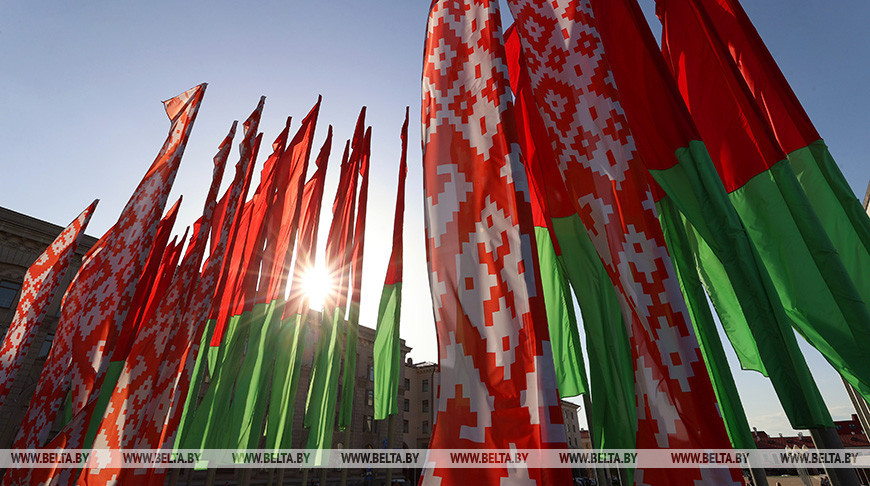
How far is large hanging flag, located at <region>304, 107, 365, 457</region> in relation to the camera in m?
9.72

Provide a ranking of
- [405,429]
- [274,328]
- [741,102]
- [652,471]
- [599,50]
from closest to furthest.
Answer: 1. [652,471]
2. [741,102]
3. [599,50]
4. [274,328]
5. [405,429]

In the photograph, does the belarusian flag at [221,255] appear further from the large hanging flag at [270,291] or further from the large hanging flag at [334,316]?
the large hanging flag at [334,316]

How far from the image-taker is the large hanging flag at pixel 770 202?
4184 millimetres

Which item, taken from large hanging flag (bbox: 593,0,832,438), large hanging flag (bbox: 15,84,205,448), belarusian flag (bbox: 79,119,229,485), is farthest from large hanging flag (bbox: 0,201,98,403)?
large hanging flag (bbox: 593,0,832,438)

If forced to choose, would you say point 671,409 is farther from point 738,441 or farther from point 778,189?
point 778,189

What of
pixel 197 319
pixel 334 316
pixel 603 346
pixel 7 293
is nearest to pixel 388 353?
pixel 334 316

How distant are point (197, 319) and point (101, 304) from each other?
1985 mm

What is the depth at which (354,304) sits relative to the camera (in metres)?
10.5

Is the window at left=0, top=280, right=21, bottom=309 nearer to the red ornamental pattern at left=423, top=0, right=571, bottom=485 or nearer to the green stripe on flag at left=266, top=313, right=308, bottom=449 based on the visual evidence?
the green stripe on flag at left=266, top=313, right=308, bottom=449

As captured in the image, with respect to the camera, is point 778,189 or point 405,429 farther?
point 405,429

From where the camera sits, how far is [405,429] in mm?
50781

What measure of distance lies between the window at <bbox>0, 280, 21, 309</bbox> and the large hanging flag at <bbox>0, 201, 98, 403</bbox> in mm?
18785

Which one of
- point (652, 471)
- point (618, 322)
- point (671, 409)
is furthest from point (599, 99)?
point (652, 471)

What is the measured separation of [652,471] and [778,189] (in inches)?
140
